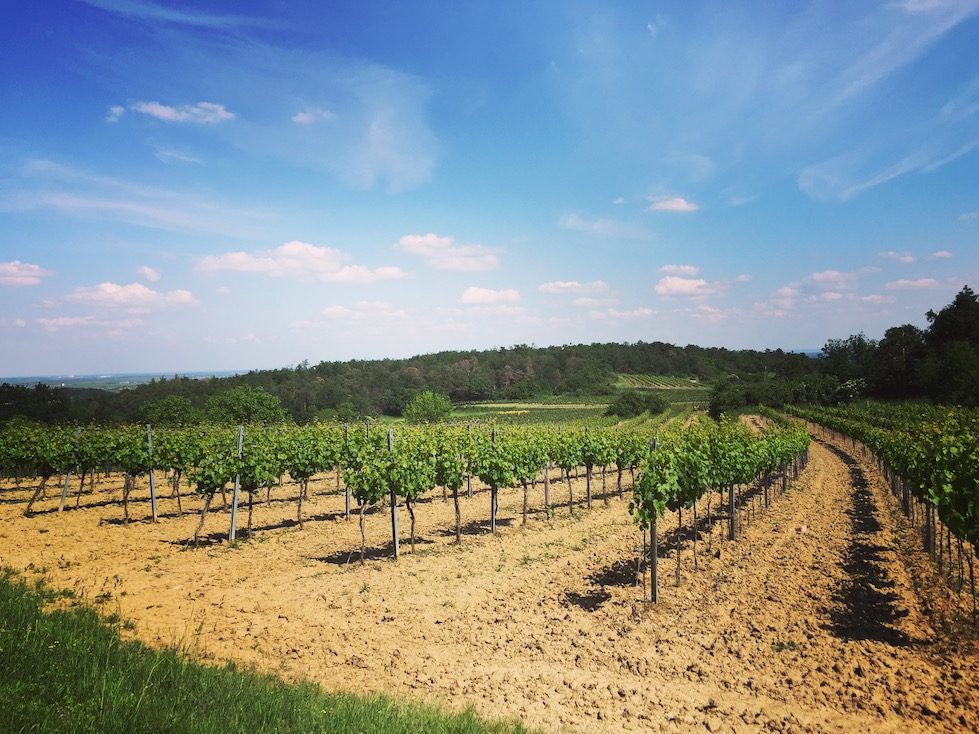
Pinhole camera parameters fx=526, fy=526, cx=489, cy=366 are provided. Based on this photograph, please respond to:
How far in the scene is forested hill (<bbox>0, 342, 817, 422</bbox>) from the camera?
72.2 m

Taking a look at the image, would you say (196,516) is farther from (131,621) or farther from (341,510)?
(131,621)

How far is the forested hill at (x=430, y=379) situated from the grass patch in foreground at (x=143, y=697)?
65425 millimetres

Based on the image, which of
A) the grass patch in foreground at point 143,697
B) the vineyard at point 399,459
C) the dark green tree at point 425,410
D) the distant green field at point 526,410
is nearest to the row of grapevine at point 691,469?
the vineyard at point 399,459

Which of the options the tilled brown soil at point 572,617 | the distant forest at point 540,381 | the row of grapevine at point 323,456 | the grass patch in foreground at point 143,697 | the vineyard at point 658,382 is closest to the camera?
the grass patch in foreground at point 143,697

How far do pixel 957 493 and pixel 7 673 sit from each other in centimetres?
1421

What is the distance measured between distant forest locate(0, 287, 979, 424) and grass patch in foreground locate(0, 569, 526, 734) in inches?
1728

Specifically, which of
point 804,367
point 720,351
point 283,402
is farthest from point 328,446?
point 720,351

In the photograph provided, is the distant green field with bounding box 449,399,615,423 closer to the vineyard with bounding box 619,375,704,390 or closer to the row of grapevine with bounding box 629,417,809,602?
the vineyard with bounding box 619,375,704,390

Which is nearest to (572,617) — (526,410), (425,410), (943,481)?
(943,481)

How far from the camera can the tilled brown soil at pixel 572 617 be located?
7297 mm

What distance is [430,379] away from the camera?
4712 inches

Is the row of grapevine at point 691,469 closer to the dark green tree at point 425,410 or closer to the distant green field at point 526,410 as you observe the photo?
the dark green tree at point 425,410

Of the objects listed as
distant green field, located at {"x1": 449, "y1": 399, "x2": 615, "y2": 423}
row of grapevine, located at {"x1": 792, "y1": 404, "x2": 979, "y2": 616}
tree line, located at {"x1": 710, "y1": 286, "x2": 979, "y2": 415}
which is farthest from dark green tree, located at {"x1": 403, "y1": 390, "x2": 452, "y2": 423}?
row of grapevine, located at {"x1": 792, "y1": 404, "x2": 979, "y2": 616}

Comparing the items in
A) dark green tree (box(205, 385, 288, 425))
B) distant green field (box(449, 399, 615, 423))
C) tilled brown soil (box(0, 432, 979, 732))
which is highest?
dark green tree (box(205, 385, 288, 425))
